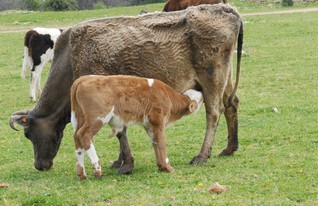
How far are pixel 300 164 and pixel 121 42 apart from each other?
2946 mm

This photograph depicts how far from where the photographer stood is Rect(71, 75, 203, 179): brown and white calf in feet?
26.6

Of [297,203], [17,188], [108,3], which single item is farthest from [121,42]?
[108,3]

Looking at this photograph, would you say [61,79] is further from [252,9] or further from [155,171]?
[252,9]

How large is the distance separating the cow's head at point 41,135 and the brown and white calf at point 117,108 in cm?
116

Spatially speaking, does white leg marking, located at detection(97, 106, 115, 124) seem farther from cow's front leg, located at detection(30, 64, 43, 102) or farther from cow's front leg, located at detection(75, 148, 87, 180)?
cow's front leg, located at detection(30, 64, 43, 102)

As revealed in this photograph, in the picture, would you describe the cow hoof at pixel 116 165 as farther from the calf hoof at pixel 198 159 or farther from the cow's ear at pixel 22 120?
the cow's ear at pixel 22 120

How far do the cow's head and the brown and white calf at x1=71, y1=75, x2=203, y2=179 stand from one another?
3.82ft

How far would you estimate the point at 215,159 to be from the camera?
31.0 feet

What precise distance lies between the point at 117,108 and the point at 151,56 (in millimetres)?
1281

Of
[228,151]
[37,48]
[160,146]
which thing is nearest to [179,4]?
[37,48]

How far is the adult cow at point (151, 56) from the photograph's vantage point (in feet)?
30.0

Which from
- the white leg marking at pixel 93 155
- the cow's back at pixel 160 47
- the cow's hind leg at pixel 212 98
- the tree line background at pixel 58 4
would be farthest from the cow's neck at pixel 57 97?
the tree line background at pixel 58 4

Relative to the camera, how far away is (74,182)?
26.9ft

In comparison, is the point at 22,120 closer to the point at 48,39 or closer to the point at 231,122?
the point at 231,122
